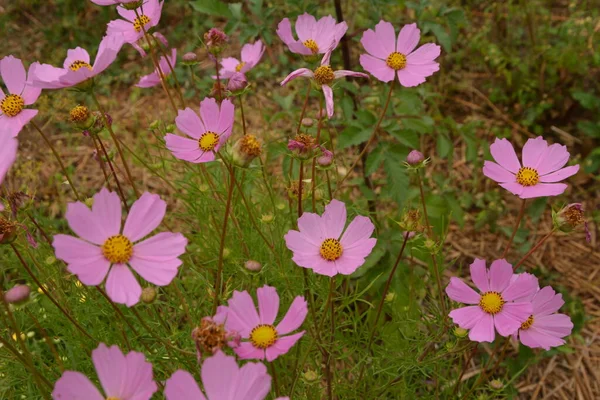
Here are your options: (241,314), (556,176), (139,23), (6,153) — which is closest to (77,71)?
(6,153)

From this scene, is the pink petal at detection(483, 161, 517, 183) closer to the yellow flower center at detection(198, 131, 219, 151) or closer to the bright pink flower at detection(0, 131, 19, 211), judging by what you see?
the yellow flower center at detection(198, 131, 219, 151)

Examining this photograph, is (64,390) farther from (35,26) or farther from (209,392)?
(35,26)

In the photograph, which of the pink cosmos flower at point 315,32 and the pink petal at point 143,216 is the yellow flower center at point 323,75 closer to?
the pink cosmos flower at point 315,32

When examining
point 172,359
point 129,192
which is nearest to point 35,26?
point 129,192

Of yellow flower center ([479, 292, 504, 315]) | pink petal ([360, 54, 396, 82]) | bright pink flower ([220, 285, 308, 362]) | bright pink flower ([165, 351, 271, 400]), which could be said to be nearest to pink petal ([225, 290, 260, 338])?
bright pink flower ([220, 285, 308, 362])

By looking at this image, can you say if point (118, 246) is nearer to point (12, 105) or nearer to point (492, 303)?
point (12, 105)

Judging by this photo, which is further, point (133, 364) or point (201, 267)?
point (201, 267)
